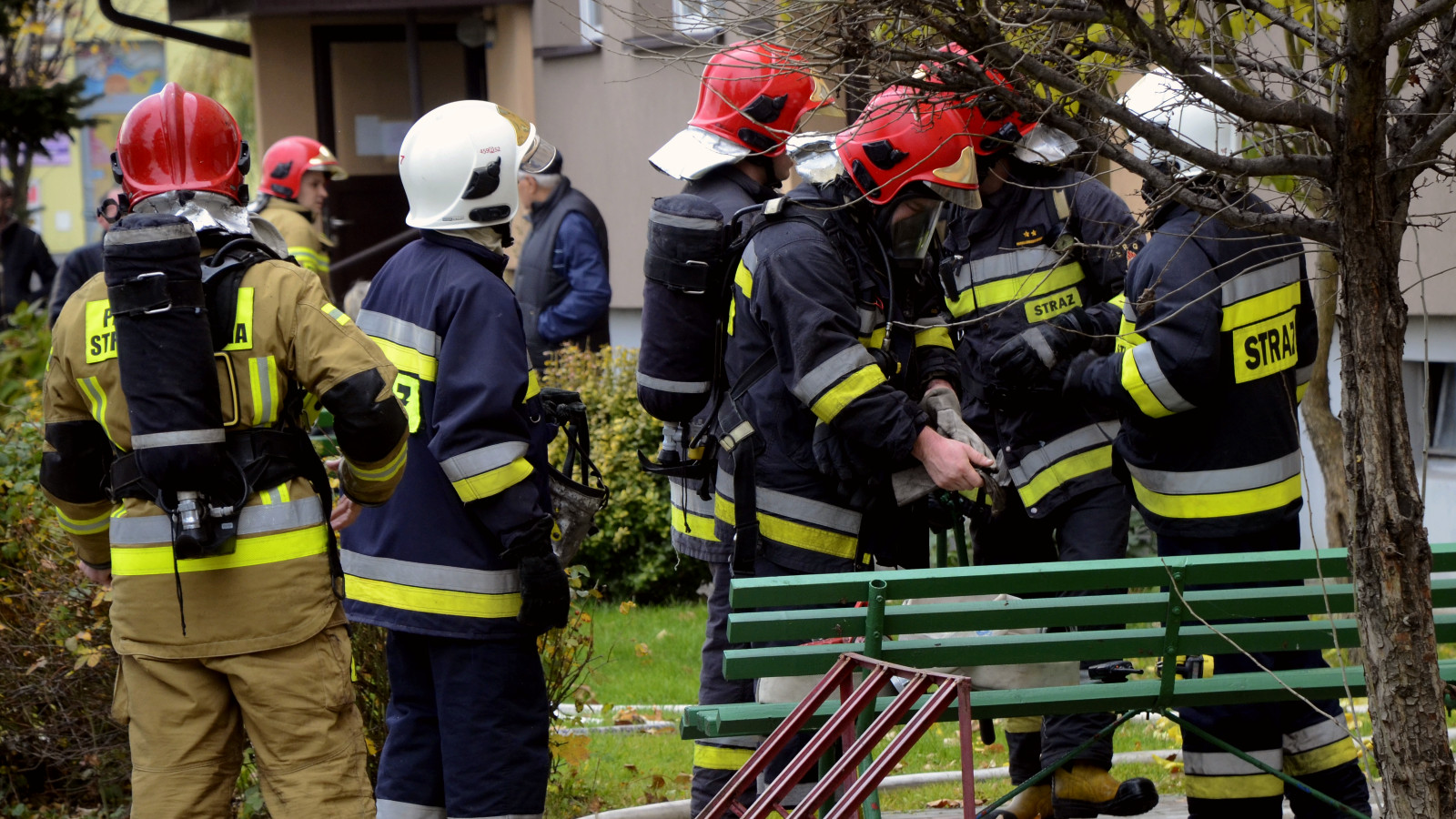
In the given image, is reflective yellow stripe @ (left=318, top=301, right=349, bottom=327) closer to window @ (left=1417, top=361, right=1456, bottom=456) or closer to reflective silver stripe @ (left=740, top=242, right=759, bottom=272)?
reflective silver stripe @ (left=740, top=242, right=759, bottom=272)

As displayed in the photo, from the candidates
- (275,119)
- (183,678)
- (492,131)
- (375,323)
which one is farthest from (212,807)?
(275,119)

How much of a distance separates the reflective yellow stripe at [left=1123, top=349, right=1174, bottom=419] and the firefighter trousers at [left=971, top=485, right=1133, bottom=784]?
68 cm

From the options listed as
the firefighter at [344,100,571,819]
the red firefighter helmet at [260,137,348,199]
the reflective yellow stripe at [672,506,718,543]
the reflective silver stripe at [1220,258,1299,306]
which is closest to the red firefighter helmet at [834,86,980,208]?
the reflective silver stripe at [1220,258,1299,306]

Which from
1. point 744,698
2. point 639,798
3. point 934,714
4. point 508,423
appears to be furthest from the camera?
point 639,798

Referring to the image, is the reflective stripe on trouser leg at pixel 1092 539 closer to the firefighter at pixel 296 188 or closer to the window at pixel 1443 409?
the window at pixel 1443 409

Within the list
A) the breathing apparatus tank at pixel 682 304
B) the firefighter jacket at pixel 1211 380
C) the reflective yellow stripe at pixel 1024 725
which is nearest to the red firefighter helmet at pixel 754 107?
→ the breathing apparatus tank at pixel 682 304

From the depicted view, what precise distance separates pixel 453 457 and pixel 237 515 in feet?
1.65

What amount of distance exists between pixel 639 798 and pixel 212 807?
72.8 inches

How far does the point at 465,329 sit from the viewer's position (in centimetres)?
354

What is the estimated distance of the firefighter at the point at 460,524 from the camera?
11.5 feet

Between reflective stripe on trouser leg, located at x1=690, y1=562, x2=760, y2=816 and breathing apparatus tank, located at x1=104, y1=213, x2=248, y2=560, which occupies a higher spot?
breathing apparatus tank, located at x1=104, y1=213, x2=248, y2=560

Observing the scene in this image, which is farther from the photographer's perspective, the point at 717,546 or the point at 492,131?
the point at 717,546

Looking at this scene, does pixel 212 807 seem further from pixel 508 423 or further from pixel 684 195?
pixel 684 195

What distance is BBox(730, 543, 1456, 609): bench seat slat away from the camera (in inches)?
122
